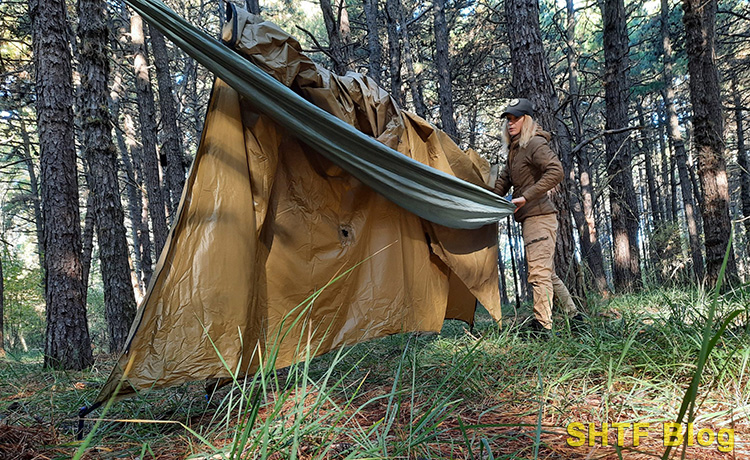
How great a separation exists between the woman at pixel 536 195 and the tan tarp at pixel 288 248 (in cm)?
33

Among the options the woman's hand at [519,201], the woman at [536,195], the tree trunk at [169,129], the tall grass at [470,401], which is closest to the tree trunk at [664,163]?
the woman at [536,195]

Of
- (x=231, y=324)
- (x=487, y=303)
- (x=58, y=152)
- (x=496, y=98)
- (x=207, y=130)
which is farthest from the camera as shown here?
(x=496, y=98)

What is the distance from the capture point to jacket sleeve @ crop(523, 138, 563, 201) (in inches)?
120

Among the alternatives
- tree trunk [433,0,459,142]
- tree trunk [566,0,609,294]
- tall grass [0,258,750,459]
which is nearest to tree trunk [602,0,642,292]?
tree trunk [566,0,609,294]

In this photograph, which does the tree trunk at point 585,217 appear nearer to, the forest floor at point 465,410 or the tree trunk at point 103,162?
the forest floor at point 465,410

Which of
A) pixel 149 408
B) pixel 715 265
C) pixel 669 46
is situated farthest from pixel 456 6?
pixel 149 408

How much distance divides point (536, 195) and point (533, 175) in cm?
26

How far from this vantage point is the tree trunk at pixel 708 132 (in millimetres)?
4156

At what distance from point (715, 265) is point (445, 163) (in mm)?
3251

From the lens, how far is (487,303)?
2961 millimetres

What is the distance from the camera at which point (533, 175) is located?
3250 millimetres

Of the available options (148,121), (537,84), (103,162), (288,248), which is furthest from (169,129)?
(537,84)

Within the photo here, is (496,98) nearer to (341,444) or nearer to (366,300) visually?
(366,300)

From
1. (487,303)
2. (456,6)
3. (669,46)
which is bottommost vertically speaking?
(487,303)
